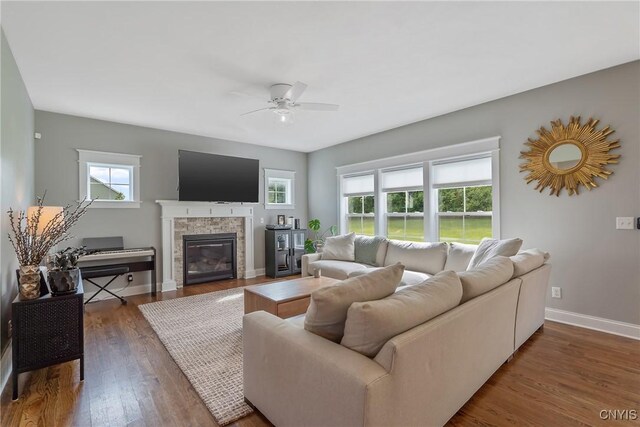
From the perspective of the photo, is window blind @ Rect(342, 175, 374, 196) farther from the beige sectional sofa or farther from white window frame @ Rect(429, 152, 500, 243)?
the beige sectional sofa

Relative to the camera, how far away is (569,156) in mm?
3314

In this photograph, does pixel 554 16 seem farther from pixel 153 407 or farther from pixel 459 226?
pixel 153 407

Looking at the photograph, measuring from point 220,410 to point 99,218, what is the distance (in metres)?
3.87

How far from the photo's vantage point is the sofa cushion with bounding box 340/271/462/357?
1371mm

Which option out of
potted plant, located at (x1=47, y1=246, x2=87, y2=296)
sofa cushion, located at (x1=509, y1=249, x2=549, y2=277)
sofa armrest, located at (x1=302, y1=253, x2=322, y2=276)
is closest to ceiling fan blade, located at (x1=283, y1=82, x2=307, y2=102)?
potted plant, located at (x1=47, y1=246, x2=87, y2=296)

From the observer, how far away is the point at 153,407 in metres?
1.98

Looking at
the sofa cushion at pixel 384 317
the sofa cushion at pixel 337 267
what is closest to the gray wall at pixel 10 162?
the sofa cushion at pixel 384 317

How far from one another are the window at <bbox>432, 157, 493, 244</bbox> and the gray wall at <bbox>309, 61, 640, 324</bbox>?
0.80 ft

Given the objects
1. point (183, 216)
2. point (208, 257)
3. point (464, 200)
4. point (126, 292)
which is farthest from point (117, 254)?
point (464, 200)

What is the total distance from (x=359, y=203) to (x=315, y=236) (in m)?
1.35

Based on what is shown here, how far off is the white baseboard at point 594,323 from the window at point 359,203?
2877 mm

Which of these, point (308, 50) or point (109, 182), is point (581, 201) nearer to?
point (308, 50)

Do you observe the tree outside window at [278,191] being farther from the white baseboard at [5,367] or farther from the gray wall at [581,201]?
the white baseboard at [5,367]

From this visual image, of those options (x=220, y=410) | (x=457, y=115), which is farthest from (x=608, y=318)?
(x=220, y=410)
